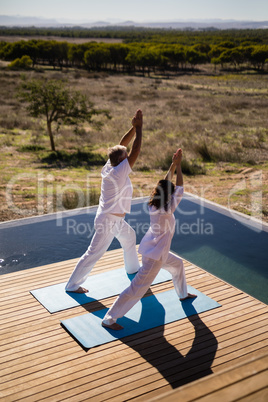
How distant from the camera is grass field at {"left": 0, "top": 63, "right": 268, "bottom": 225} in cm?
909

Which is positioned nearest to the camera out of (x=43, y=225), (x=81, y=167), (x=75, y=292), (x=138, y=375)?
(x=138, y=375)

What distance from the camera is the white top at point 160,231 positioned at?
3484 mm

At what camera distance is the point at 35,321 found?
3.94 meters

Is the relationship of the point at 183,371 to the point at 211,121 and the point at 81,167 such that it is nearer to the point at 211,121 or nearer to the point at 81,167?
the point at 81,167

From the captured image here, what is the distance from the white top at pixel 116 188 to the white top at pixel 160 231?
535mm

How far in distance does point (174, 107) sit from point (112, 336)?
2005cm

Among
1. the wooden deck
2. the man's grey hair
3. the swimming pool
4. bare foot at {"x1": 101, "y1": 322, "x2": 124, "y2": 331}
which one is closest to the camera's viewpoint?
the wooden deck

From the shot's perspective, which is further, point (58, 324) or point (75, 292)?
point (75, 292)

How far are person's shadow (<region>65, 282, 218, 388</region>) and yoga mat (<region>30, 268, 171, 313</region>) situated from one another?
0.54m

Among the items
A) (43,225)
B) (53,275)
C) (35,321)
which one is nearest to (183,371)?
(35,321)

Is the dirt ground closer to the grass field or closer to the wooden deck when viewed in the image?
the grass field

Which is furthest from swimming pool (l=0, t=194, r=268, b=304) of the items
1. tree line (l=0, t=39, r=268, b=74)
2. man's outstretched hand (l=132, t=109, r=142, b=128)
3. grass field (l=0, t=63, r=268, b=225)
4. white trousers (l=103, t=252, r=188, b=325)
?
tree line (l=0, t=39, r=268, b=74)

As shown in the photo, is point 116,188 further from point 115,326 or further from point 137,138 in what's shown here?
point 115,326

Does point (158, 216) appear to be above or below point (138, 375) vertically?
above
